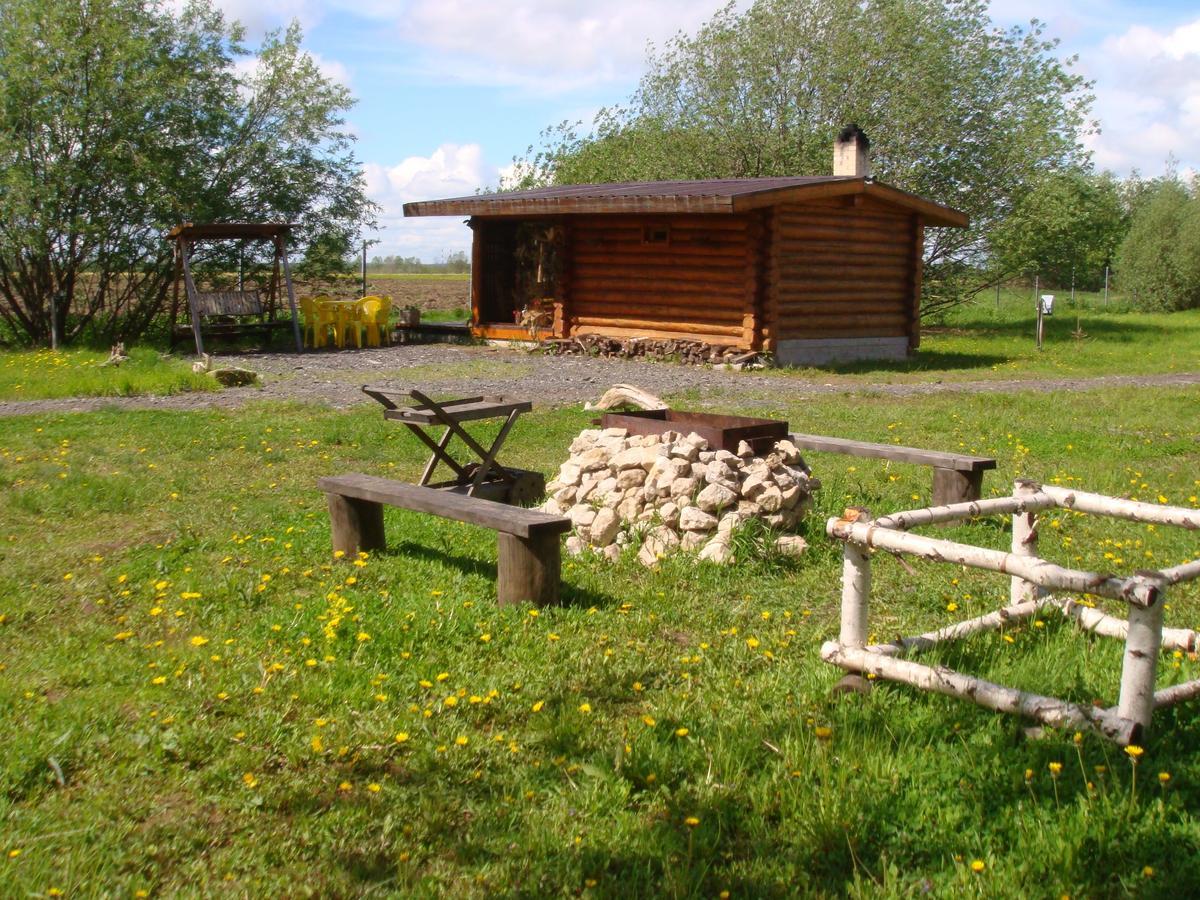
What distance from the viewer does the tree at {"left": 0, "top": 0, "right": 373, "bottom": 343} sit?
1830cm

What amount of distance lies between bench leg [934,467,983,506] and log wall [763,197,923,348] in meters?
10.6

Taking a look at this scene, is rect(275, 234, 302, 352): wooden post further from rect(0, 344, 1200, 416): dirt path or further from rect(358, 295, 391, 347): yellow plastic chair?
rect(358, 295, 391, 347): yellow plastic chair

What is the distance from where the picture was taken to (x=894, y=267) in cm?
2002

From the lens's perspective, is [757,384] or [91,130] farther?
[91,130]

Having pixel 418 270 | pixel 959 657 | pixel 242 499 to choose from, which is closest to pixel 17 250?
pixel 242 499

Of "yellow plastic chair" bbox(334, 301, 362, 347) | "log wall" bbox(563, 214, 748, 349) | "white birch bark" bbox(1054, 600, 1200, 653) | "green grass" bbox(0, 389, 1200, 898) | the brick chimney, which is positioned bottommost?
"green grass" bbox(0, 389, 1200, 898)

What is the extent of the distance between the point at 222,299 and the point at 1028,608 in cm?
1757

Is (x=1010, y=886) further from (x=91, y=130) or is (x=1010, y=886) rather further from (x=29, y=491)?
(x=91, y=130)

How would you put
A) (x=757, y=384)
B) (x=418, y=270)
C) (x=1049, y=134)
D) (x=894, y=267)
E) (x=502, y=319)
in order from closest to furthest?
(x=757, y=384)
(x=894, y=267)
(x=502, y=319)
(x=1049, y=134)
(x=418, y=270)

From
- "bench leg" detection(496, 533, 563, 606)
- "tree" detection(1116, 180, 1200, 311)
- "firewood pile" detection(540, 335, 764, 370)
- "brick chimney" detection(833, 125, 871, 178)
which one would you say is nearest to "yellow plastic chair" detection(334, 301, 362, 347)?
"firewood pile" detection(540, 335, 764, 370)

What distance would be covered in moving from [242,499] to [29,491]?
1.47 metres

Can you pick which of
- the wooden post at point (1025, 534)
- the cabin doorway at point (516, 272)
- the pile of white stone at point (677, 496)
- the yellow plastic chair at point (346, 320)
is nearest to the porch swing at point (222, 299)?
the yellow plastic chair at point (346, 320)

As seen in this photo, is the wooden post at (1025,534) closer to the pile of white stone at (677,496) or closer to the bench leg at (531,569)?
the pile of white stone at (677,496)

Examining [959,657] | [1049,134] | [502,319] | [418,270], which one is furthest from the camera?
[418,270]
